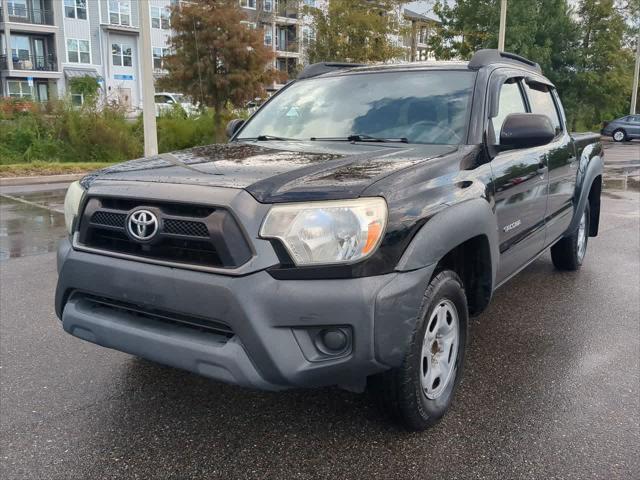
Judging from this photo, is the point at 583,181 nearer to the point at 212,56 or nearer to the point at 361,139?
the point at 361,139

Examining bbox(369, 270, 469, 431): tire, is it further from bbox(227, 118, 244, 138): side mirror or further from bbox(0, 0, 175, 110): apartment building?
bbox(0, 0, 175, 110): apartment building

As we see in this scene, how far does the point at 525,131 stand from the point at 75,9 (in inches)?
1963

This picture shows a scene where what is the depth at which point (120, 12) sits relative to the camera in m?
47.7

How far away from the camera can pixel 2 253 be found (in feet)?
22.0

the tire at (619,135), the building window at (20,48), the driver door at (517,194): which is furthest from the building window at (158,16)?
the driver door at (517,194)

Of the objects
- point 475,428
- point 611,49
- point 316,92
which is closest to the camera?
point 475,428

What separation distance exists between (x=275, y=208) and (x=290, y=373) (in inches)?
25.9

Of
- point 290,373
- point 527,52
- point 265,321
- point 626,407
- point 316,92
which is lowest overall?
point 626,407

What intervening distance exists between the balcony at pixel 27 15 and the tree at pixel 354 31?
3057 centimetres

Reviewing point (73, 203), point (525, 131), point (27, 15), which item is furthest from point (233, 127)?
point (27, 15)

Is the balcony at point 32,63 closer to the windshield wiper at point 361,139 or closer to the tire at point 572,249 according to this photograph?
the tire at point 572,249

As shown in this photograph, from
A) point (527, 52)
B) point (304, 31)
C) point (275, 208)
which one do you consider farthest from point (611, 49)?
point (275, 208)

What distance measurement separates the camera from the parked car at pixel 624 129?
31234mm

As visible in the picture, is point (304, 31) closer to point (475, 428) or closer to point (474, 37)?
point (474, 37)
